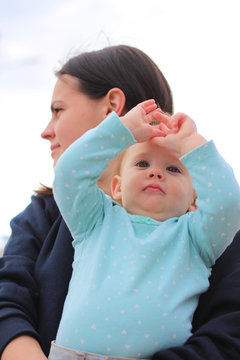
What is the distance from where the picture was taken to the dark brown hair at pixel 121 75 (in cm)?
195

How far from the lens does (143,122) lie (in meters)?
1.34

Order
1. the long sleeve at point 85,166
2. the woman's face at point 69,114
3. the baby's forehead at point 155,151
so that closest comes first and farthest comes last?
the long sleeve at point 85,166 → the baby's forehead at point 155,151 → the woman's face at point 69,114

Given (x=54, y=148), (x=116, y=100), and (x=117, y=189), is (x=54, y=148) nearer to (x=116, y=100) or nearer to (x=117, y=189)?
(x=116, y=100)

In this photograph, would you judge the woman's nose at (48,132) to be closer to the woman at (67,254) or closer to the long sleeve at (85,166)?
the woman at (67,254)

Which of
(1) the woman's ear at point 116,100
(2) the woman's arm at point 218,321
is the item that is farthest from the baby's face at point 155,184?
(1) the woman's ear at point 116,100

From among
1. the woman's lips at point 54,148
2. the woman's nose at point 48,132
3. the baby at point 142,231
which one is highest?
the woman's nose at point 48,132

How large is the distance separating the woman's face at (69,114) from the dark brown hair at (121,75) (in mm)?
38

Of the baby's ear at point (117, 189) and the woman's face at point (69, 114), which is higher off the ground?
the woman's face at point (69, 114)

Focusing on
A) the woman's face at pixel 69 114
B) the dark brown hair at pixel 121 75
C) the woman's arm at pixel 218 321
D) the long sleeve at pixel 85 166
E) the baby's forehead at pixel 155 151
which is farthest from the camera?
the dark brown hair at pixel 121 75

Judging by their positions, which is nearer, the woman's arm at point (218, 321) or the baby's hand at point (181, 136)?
the woman's arm at point (218, 321)

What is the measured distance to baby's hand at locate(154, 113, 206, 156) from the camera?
130 cm

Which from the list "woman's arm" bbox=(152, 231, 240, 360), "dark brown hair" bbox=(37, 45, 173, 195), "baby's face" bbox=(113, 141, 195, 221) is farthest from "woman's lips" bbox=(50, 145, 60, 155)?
"woman's arm" bbox=(152, 231, 240, 360)

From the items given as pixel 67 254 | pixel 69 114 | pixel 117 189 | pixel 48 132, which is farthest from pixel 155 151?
pixel 48 132

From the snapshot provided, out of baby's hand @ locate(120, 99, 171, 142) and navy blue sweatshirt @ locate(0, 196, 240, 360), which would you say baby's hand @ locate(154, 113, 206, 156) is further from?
navy blue sweatshirt @ locate(0, 196, 240, 360)
